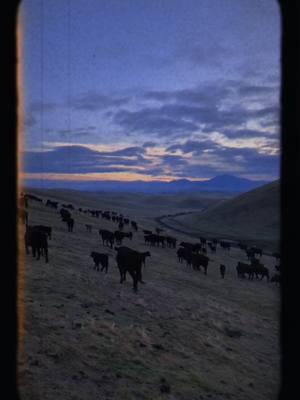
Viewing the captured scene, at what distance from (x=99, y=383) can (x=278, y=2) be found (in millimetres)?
6702

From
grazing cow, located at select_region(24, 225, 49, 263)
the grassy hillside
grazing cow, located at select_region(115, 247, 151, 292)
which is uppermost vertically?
grazing cow, located at select_region(24, 225, 49, 263)

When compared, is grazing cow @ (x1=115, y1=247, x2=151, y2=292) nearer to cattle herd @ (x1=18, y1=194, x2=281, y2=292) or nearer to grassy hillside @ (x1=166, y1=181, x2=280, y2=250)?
cattle herd @ (x1=18, y1=194, x2=281, y2=292)

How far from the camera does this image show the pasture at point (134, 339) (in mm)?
7090

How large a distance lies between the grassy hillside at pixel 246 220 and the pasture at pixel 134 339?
41209 millimetres

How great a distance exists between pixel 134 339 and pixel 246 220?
72.7m

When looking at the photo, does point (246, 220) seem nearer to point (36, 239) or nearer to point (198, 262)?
point (198, 262)

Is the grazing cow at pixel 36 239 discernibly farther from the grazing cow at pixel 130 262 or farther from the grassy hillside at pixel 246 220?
the grassy hillside at pixel 246 220

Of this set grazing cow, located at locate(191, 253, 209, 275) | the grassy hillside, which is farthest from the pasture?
the grassy hillside

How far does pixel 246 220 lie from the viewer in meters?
79.4

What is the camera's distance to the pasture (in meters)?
7.09

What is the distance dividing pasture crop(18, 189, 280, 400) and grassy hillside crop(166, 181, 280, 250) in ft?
135

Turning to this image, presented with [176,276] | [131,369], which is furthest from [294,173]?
[176,276]

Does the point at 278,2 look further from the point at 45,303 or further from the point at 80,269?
the point at 80,269

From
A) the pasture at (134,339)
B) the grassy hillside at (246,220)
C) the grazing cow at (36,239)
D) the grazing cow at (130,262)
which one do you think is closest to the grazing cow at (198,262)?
the pasture at (134,339)
